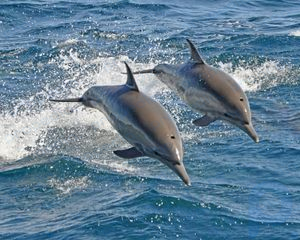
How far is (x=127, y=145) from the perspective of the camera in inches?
581

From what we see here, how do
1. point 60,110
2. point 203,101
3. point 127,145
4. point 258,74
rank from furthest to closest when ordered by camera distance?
point 258,74 → point 60,110 → point 127,145 → point 203,101

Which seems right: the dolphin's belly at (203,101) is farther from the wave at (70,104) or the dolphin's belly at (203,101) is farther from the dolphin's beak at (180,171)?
the wave at (70,104)

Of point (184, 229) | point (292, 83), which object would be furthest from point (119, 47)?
point (184, 229)

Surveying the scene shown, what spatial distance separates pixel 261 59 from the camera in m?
21.1

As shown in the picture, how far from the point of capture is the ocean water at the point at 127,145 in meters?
11.5

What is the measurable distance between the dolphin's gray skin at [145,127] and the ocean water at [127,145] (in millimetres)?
4627

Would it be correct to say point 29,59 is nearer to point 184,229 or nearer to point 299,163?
point 299,163

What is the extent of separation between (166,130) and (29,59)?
16.8m

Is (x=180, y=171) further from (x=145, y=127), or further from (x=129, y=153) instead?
(x=129, y=153)

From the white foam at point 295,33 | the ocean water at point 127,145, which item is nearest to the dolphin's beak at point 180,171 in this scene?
the ocean water at point 127,145

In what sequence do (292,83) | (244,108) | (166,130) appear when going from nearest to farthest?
(166,130) < (244,108) < (292,83)

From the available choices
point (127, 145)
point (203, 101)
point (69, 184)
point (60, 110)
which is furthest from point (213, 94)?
point (60, 110)

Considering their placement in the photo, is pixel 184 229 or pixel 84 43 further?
pixel 84 43

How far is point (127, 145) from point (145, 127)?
920 centimetres
